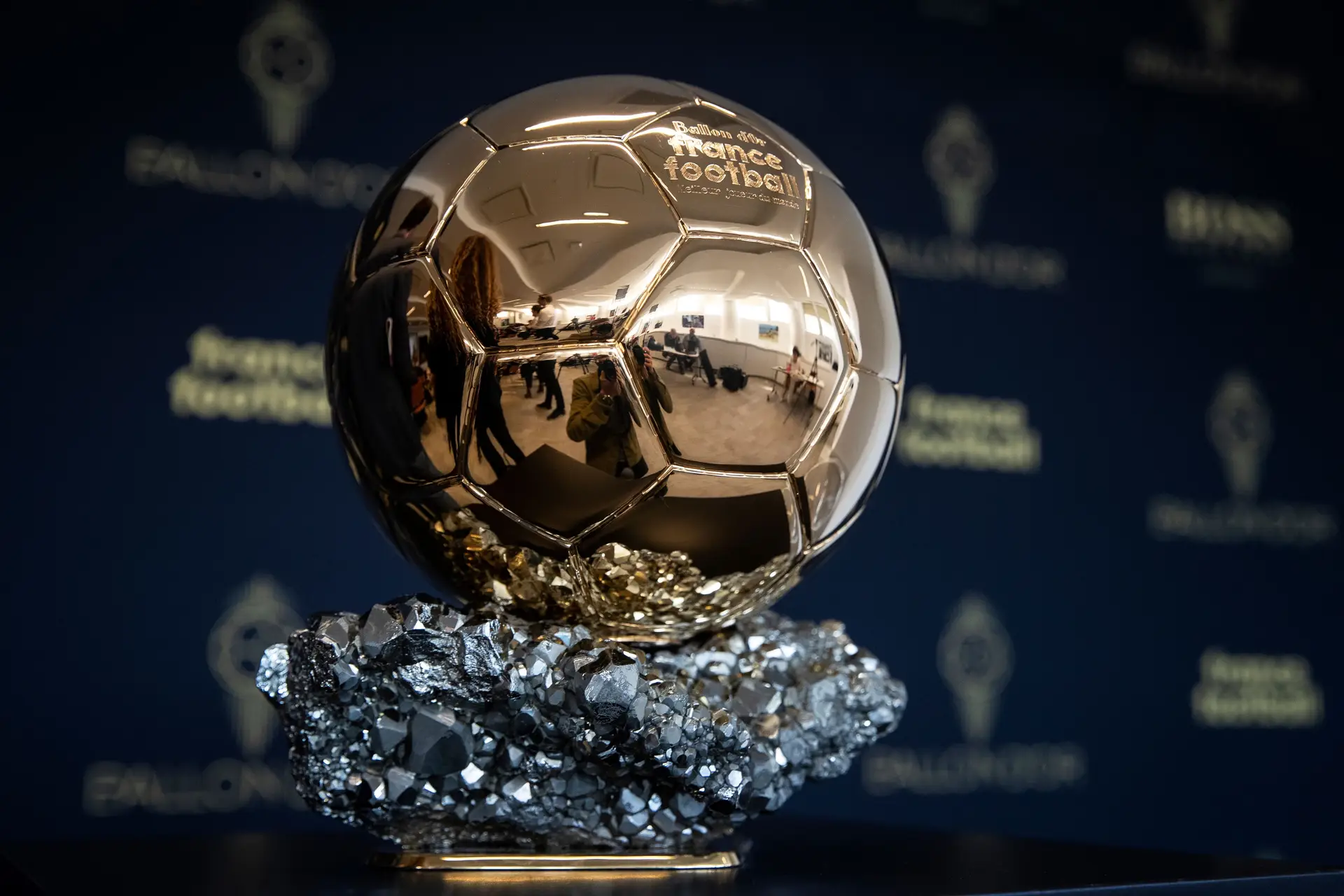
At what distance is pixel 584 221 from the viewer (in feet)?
2.15

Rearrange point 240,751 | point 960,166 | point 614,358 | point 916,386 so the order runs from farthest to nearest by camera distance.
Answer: point 960,166 < point 916,386 < point 240,751 < point 614,358

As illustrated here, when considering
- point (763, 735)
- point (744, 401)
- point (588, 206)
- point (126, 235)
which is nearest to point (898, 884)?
point (763, 735)

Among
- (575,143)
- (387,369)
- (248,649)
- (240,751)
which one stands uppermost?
(575,143)

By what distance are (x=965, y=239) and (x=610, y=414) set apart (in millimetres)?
1655

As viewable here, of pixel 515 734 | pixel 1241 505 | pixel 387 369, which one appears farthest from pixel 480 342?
pixel 1241 505

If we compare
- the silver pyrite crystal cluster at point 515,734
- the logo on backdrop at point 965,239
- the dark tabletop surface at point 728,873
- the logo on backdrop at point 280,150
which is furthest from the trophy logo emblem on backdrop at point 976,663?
the silver pyrite crystal cluster at point 515,734

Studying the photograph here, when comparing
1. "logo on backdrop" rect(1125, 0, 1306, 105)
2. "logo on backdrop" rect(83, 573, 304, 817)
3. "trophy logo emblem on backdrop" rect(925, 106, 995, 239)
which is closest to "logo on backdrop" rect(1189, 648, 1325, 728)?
"trophy logo emblem on backdrop" rect(925, 106, 995, 239)

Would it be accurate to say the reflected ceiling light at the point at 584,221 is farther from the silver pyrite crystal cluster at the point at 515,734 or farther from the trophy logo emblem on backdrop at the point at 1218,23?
the trophy logo emblem on backdrop at the point at 1218,23

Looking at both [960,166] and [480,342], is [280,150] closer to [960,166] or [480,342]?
[960,166]

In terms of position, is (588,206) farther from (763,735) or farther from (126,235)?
(126,235)

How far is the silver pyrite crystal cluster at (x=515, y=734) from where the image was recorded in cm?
67

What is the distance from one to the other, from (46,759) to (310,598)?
0.36m

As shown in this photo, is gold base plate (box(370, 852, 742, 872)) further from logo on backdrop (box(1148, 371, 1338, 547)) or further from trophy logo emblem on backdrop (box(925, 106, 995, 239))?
logo on backdrop (box(1148, 371, 1338, 547))

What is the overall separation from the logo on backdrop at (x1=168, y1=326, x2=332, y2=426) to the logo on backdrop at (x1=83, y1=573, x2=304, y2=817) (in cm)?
22
